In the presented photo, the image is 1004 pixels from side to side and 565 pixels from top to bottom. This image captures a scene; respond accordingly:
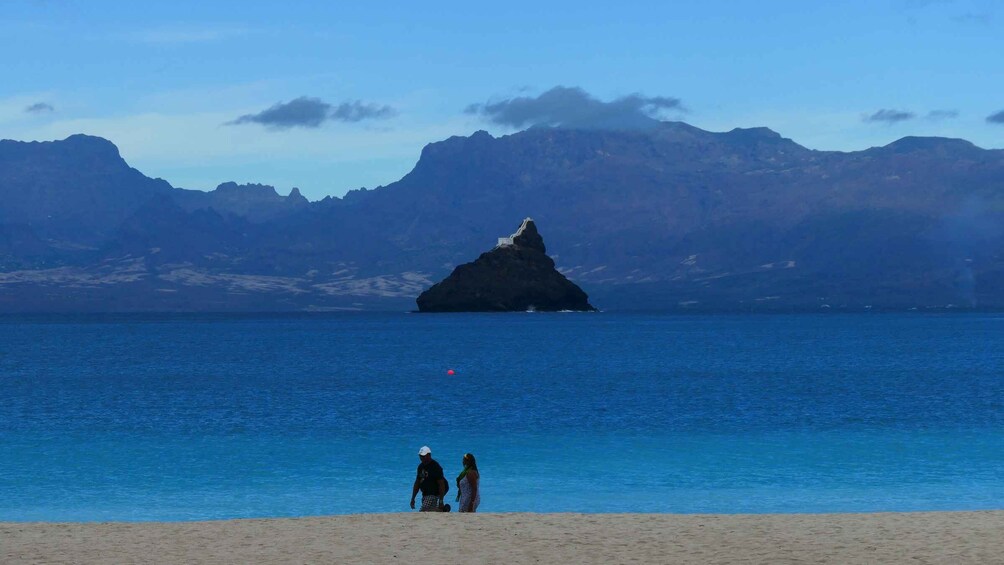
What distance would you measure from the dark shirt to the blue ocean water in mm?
7783

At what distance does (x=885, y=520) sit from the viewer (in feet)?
100

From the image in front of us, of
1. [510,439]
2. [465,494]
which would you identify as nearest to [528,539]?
[465,494]

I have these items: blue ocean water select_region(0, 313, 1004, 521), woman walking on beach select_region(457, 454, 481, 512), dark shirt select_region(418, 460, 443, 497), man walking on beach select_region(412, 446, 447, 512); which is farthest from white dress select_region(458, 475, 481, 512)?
blue ocean water select_region(0, 313, 1004, 521)

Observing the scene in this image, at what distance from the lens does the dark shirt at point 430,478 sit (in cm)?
3256

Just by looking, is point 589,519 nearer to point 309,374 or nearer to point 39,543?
point 39,543

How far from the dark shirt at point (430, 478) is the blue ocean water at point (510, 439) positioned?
778 cm

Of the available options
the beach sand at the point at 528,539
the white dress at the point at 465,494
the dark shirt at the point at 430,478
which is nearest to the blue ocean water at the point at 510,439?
the white dress at the point at 465,494

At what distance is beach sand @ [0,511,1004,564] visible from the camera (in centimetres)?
2516

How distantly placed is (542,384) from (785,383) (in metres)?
21.7

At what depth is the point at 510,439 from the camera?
6159 cm

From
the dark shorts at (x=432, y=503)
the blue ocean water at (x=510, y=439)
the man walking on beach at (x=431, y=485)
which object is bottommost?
the blue ocean water at (x=510, y=439)

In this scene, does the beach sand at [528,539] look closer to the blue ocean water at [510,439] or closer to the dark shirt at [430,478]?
the dark shirt at [430,478]

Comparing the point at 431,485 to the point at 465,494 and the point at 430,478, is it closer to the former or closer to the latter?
the point at 430,478

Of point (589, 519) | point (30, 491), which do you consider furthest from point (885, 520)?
point (30, 491)
